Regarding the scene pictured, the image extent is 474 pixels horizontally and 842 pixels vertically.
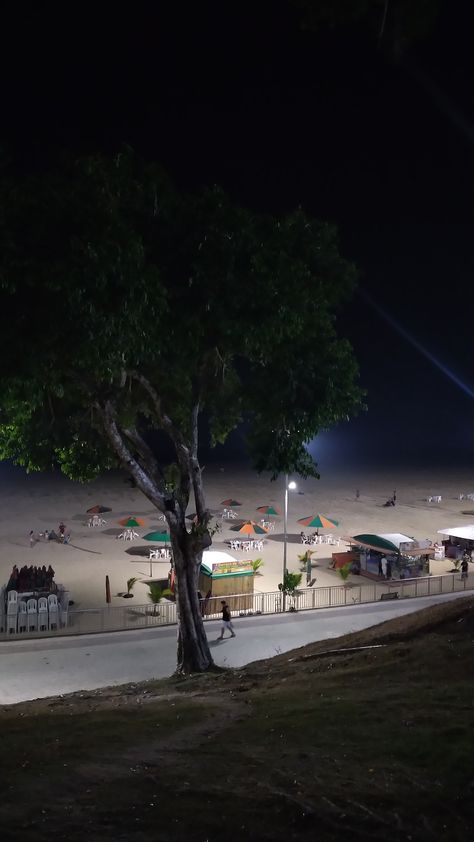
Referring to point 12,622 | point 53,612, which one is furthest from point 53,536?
point 53,612

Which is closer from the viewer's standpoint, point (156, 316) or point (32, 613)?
point (156, 316)

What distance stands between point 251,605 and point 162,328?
1362 cm

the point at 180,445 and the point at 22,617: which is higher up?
the point at 180,445

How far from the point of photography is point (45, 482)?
5744cm

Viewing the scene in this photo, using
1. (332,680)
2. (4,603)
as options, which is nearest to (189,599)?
(332,680)

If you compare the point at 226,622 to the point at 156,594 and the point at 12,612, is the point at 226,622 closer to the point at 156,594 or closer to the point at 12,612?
the point at 156,594

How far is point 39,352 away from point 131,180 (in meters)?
4.29

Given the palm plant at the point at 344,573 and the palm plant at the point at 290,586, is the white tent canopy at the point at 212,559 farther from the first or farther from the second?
the palm plant at the point at 344,573

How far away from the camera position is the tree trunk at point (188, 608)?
15617 millimetres

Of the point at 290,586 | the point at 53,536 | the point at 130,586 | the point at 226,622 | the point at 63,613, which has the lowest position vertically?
the point at 226,622

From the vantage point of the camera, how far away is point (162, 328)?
41.4ft

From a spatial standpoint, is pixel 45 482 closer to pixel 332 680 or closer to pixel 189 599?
pixel 189 599

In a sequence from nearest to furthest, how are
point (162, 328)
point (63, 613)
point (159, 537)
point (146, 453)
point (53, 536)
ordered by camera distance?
1. point (162, 328)
2. point (146, 453)
3. point (63, 613)
4. point (159, 537)
5. point (53, 536)

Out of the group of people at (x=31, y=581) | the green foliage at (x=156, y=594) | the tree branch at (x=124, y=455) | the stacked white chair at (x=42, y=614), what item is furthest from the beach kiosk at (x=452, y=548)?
the tree branch at (x=124, y=455)
